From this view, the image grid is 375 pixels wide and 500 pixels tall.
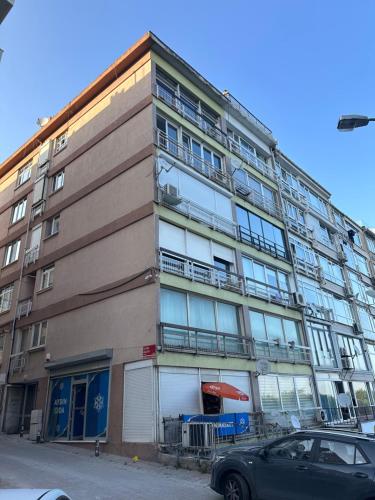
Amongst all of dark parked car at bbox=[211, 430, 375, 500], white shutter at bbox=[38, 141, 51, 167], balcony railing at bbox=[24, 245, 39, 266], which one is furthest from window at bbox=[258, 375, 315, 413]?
white shutter at bbox=[38, 141, 51, 167]

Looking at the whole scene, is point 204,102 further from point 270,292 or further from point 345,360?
point 345,360

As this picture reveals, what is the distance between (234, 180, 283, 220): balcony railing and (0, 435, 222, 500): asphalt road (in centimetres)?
1494

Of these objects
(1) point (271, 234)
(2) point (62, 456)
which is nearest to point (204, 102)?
(1) point (271, 234)

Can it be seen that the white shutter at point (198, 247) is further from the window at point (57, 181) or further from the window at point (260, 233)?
the window at point (57, 181)

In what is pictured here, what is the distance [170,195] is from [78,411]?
30.8ft

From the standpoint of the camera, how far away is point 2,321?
2178cm

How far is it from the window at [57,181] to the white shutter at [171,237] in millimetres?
8847

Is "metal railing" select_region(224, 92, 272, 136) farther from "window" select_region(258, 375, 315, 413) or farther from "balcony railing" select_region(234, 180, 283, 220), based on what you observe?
"window" select_region(258, 375, 315, 413)

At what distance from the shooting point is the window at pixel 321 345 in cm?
2241

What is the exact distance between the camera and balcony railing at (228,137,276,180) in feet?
77.4

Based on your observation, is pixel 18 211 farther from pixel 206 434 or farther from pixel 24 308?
pixel 206 434

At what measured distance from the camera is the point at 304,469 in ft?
20.5

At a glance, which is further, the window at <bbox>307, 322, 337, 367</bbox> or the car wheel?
the window at <bbox>307, 322, 337, 367</bbox>

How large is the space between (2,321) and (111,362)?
10.5 meters
